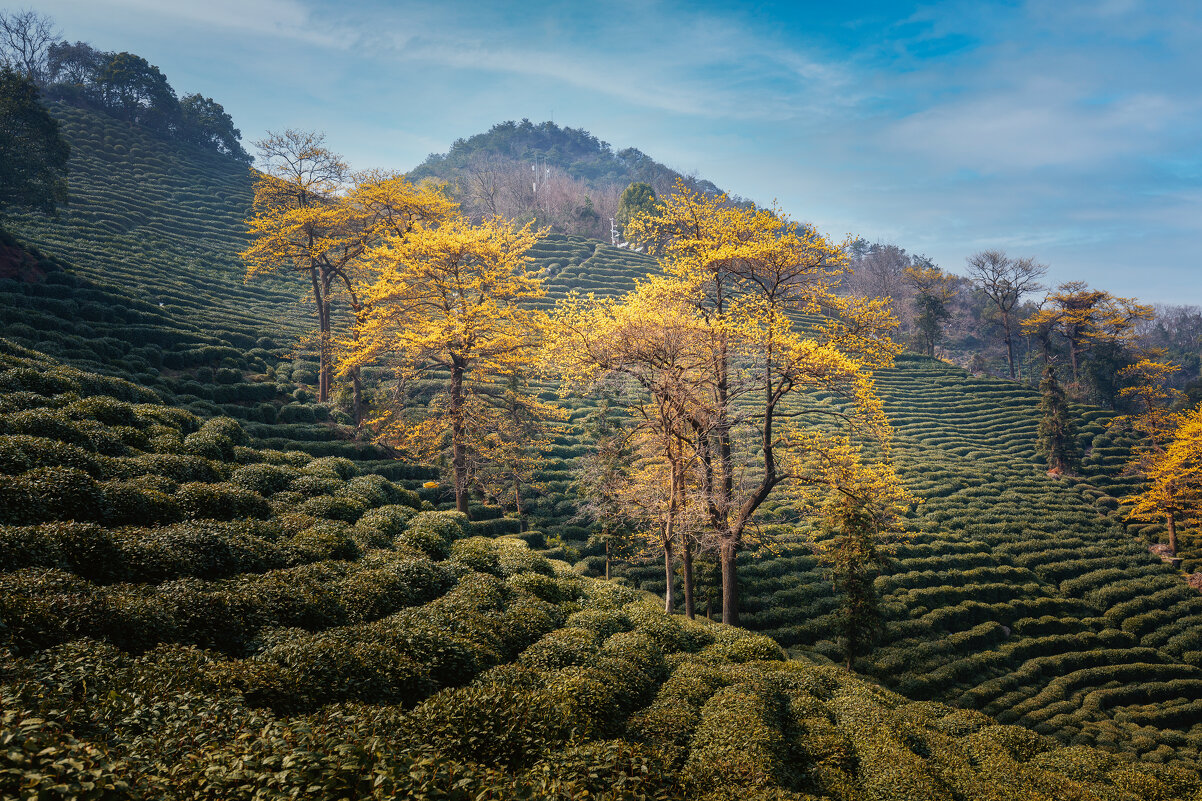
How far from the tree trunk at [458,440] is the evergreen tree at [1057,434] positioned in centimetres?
3919

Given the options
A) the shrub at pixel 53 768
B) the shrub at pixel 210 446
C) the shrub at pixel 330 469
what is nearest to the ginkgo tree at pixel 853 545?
the shrub at pixel 330 469

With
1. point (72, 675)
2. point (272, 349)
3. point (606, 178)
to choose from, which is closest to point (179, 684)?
point (72, 675)

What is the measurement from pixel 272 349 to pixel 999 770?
35824mm

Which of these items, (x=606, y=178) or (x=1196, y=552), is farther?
(x=606, y=178)

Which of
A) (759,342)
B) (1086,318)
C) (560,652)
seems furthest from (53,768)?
(1086,318)

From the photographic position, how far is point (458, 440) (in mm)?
19969

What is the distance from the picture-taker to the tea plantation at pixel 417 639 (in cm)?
486

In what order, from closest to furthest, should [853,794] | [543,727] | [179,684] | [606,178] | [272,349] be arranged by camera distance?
1. [179,684]
2. [543,727]
3. [853,794]
4. [272,349]
5. [606,178]

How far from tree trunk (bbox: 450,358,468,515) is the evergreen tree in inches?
1543

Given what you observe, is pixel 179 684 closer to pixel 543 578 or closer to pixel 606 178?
pixel 543 578

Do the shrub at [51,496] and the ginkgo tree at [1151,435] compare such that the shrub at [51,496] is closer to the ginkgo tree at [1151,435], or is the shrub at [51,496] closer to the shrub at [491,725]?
the shrub at [491,725]

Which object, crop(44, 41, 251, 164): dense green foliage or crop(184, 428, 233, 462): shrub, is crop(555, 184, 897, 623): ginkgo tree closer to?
crop(184, 428, 233, 462): shrub

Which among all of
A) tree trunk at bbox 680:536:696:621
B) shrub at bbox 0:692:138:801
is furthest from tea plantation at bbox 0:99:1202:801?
tree trunk at bbox 680:536:696:621

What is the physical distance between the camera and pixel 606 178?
13000 cm
